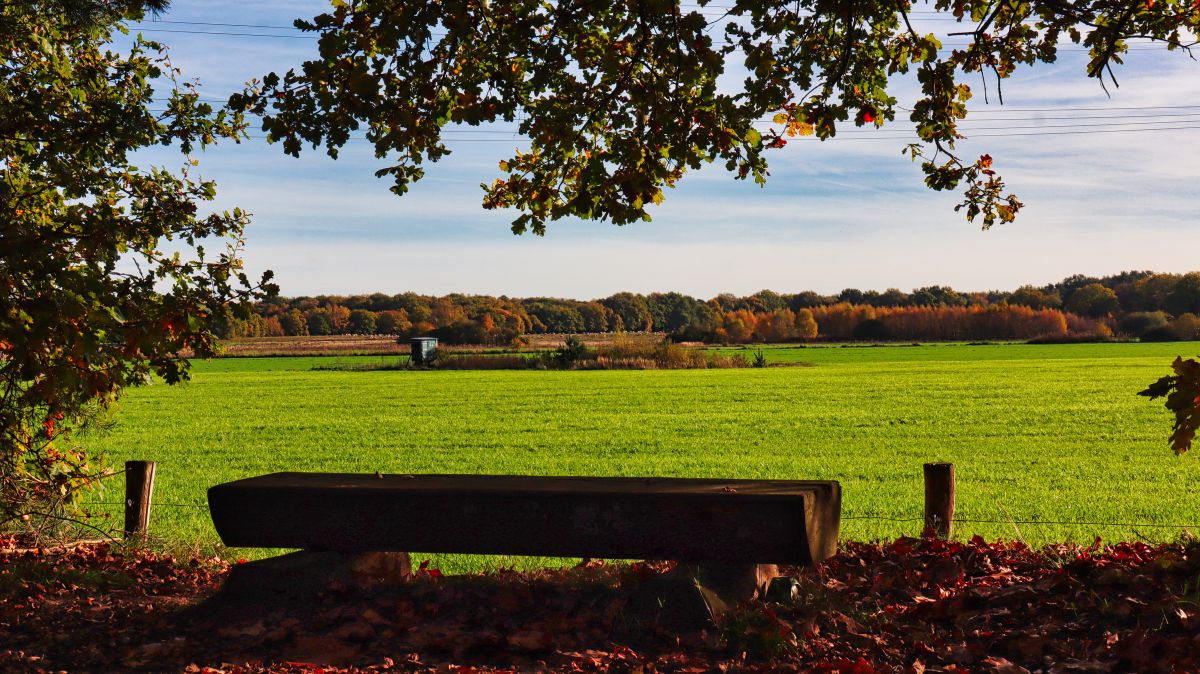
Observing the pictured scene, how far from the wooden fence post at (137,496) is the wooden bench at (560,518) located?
2.91 meters

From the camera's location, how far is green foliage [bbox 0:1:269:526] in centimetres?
627

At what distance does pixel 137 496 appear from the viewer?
8.69 m

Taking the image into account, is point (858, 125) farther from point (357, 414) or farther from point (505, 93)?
point (357, 414)

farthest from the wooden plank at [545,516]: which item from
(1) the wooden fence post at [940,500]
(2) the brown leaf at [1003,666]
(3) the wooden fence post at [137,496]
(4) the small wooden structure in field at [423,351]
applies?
(4) the small wooden structure in field at [423,351]

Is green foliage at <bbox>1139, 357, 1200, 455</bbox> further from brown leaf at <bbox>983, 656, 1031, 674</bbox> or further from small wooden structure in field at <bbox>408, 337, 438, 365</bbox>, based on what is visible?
small wooden structure in field at <bbox>408, 337, 438, 365</bbox>

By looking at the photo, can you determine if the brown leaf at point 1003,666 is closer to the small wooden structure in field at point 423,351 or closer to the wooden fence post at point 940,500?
the wooden fence post at point 940,500

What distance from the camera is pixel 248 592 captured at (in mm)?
6105

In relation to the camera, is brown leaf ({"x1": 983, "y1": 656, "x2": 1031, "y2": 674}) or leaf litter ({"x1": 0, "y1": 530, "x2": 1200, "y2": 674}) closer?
brown leaf ({"x1": 983, "y1": 656, "x2": 1031, "y2": 674})

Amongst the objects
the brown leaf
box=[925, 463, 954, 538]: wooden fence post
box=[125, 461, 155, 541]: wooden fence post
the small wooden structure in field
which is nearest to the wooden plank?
the brown leaf

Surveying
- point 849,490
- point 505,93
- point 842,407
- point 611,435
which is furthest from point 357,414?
point 505,93

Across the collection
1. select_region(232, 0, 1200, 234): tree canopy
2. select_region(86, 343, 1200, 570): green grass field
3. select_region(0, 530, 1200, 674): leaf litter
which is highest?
select_region(232, 0, 1200, 234): tree canopy

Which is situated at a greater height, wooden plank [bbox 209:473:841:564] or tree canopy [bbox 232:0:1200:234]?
tree canopy [bbox 232:0:1200:234]

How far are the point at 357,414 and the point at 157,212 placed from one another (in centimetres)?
1786

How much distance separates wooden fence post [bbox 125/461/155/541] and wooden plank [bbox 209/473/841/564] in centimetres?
287
